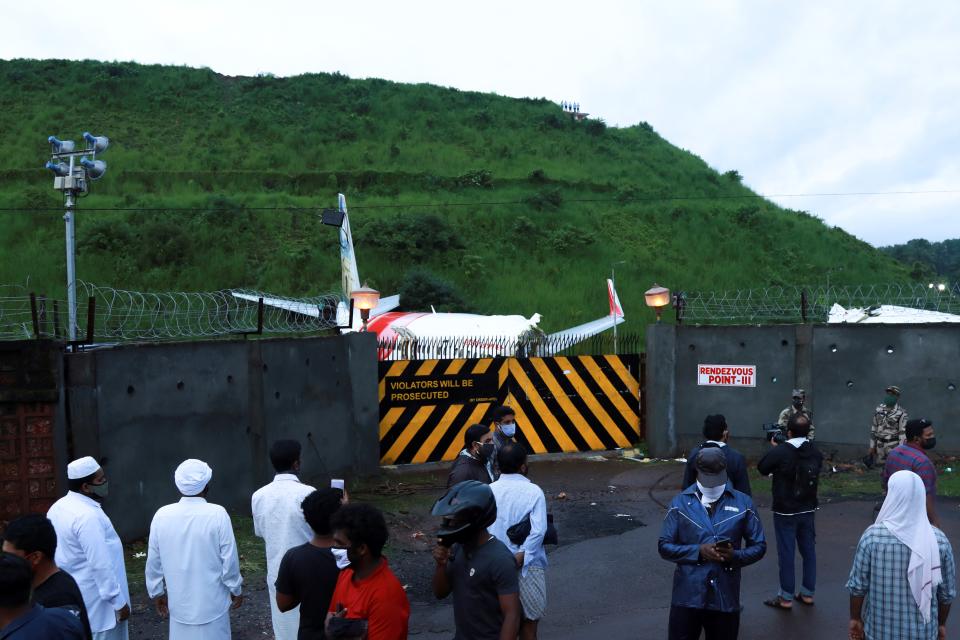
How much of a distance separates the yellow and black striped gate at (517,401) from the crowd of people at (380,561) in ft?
27.8

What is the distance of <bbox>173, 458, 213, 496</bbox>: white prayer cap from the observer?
16.9 feet

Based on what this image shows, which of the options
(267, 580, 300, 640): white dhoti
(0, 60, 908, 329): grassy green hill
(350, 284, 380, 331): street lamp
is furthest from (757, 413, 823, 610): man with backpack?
(0, 60, 908, 329): grassy green hill

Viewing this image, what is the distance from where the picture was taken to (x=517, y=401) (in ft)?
49.2

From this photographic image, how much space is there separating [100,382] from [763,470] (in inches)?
272

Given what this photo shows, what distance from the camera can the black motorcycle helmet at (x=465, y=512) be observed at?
396cm

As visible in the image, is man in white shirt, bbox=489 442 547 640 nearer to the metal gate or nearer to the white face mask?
the white face mask

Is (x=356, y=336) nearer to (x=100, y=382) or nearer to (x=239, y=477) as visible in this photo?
(x=239, y=477)

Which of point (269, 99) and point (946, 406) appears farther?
point (269, 99)

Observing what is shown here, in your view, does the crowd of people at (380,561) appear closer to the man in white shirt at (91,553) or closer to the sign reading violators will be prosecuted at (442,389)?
the man in white shirt at (91,553)

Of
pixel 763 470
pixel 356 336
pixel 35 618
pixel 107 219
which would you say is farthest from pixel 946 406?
pixel 107 219

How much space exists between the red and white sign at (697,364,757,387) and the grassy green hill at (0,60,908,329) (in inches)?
619

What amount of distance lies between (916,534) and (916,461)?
5.75ft

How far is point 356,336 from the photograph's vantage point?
13.7m

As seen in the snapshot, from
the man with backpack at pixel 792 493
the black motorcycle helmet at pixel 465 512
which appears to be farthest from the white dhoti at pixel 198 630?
the man with backpack at pixel 792 493
